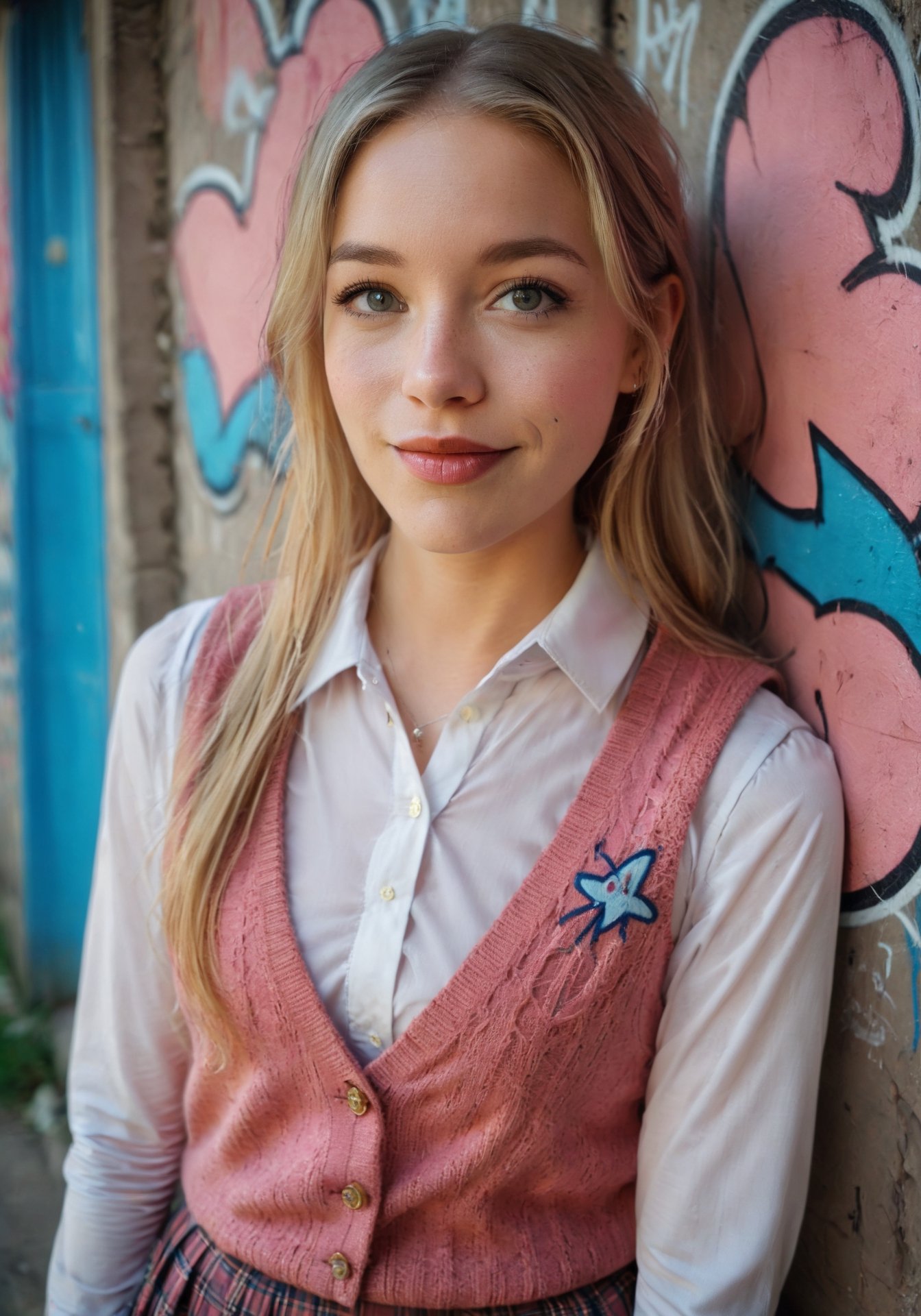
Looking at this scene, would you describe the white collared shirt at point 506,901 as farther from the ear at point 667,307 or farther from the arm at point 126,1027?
the ear at point 667,307

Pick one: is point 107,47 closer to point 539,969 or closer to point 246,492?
point 246,492

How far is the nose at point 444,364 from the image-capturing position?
1423 millimetres

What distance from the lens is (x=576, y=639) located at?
1.64 metres

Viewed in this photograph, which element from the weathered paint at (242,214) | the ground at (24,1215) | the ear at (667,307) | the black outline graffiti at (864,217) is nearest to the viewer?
the black outline graffiti at (864,217)

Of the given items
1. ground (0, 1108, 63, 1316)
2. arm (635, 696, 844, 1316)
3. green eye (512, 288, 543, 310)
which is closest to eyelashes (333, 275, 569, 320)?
green eye (512, 288, 543, 310)

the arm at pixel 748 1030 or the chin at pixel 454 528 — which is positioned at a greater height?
the chin at pixel 454 528

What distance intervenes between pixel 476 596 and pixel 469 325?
17.1 inches

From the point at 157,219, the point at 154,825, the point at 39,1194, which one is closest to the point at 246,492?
the point at 157,219

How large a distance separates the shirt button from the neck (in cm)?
74

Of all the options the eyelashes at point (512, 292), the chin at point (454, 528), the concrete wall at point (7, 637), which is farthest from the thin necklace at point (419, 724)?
the concrete wall at point (7, 637)

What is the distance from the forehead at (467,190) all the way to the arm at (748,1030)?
0.76 meters

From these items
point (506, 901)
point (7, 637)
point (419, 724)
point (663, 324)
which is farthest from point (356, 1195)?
point (7, 637)

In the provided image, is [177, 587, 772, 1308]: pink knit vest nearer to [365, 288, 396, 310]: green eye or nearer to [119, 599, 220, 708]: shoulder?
[119, 599, 220, 708]: shoulder

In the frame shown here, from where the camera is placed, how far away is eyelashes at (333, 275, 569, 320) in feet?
4.76
